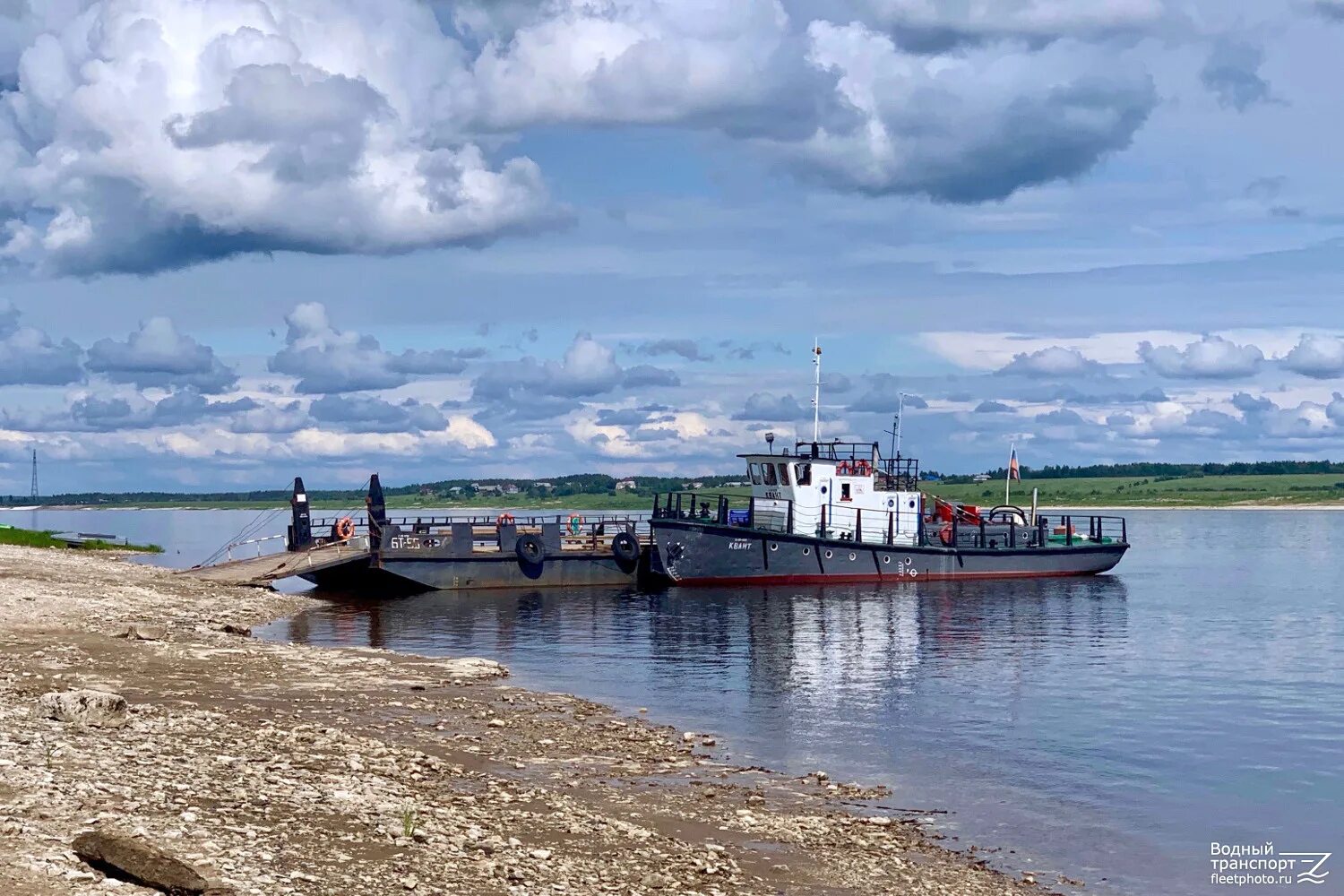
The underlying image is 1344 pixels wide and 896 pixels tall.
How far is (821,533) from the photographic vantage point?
52750 mm

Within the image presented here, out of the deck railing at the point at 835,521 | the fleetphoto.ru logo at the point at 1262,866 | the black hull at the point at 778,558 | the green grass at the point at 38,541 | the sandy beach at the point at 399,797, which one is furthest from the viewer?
the green grass at the point at 38,541

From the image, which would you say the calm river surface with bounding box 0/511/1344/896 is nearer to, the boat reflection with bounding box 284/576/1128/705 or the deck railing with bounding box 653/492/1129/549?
the boat reflection with bounding box 284/576/1128/705

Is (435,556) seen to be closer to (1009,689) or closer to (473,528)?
(473,528)

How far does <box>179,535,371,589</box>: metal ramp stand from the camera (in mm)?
46156

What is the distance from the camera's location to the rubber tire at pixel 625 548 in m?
51.6

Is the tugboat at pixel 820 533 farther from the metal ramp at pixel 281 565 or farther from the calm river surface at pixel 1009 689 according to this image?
the metal ramp at pixel 281 565

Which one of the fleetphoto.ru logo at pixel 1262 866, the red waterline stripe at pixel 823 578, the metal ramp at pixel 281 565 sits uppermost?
the metal ramp at pixel 281 565

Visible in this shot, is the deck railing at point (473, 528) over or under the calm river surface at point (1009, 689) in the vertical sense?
A: over

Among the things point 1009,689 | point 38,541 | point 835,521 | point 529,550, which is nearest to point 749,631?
point 1009,689

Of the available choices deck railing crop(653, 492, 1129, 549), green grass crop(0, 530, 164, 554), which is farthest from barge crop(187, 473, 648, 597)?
green grass crop(0, 530, 164, 554)

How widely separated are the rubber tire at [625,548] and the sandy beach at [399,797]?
92.4ft

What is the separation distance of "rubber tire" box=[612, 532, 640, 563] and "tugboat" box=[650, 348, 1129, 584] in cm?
75

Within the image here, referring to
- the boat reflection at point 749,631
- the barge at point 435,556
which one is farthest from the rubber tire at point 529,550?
the boat reflection at point 749,631

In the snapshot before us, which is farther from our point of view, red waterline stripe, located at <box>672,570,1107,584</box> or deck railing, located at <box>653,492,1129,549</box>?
deck railing, located at <box>653,492,1129,549</box>
